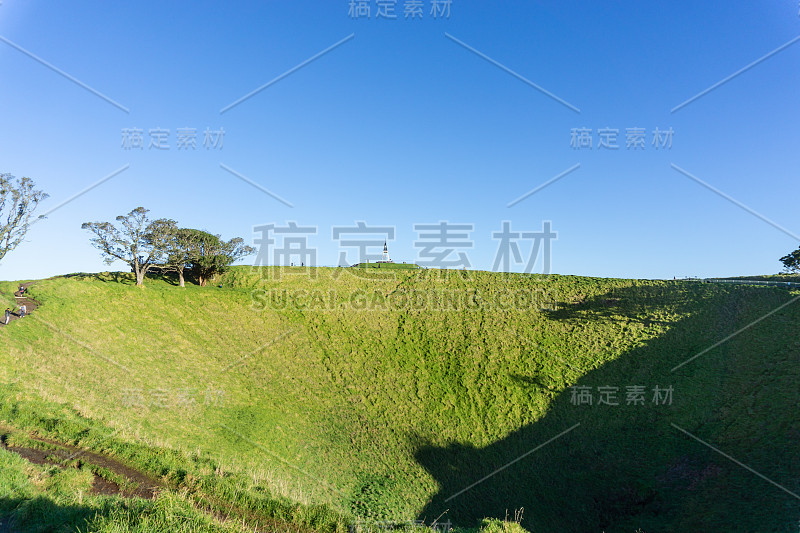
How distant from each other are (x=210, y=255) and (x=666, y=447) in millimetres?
44255

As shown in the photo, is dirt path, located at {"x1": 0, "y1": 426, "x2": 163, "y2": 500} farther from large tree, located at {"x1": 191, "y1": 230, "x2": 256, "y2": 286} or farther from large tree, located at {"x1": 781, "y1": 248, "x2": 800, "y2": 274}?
large tree, located at {"x1": 781, "y1": 248, "x2": 800, "y2": 274}

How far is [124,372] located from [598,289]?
42.0m

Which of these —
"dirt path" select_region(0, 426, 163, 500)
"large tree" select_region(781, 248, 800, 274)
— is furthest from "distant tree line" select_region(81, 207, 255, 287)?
"large tree" select_region(781, 248, 800, 274)

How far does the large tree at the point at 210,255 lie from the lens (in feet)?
147

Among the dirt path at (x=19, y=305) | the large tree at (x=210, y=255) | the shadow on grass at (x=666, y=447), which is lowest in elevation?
the shadow on grass at (x=666, y=447)

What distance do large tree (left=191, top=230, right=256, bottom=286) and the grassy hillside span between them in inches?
115

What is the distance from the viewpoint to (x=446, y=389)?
32812 millimetres

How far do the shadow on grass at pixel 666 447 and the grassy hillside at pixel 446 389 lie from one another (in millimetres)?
126

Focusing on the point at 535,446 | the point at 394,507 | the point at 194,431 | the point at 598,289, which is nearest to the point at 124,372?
the point at 194,431

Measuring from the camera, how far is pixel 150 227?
41469 mm

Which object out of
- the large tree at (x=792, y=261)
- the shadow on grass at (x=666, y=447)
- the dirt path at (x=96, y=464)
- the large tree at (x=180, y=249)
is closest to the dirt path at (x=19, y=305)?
the large tree at (x=180, y=249)

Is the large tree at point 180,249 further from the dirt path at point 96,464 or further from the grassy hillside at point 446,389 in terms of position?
the dirt path at point 96,464

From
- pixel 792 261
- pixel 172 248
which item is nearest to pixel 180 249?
pixel 172 248

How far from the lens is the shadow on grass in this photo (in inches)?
845
